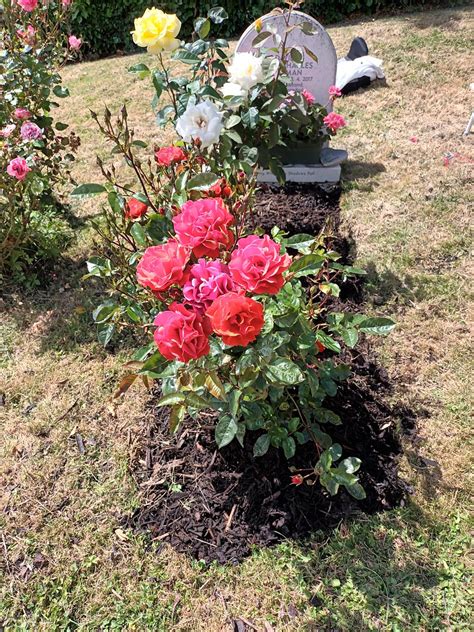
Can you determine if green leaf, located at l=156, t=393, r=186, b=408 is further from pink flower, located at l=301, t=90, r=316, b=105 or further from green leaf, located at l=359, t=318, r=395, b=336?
pink flower, located at l=301, t=90, r=316, b=105

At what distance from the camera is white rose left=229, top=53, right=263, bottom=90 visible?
2.37m

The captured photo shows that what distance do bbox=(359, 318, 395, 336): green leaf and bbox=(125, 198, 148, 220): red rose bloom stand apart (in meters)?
0.87

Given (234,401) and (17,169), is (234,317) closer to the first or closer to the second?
(234,401)

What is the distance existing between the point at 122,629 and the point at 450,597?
3.83 feet

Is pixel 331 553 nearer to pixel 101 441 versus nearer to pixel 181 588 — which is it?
pixel 181 588

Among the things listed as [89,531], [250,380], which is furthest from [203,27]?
[89,531]

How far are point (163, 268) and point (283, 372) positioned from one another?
46 centimetres

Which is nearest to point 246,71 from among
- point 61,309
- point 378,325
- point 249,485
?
point 378,325

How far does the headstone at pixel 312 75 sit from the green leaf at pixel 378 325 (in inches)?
93.7

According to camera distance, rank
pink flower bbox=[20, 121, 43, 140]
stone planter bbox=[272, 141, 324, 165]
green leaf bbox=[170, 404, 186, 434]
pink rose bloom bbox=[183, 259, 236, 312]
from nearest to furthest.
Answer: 1. pink rose bloom bbox=[183, 259, 236, 312]
2. green leaf bbox=[170, 404, 186, 434]
3. pink flower bbox=[20, 121, 43, 140]
4. stone planter bbox=[272, 141, 324, 165]

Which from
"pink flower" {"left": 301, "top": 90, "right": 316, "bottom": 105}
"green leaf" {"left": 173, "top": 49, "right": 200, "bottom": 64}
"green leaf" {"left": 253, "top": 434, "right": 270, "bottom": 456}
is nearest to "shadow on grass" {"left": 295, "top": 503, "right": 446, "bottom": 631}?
"green leaf" {"left": 253, "top": 434, "right": 270, "bottom": 456}

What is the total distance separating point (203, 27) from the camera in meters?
2.27

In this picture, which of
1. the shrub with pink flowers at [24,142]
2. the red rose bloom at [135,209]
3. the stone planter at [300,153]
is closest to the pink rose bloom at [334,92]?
the stone planter at [300,153]

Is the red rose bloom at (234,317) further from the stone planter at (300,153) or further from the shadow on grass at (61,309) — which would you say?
the stone planter at (300,153)
